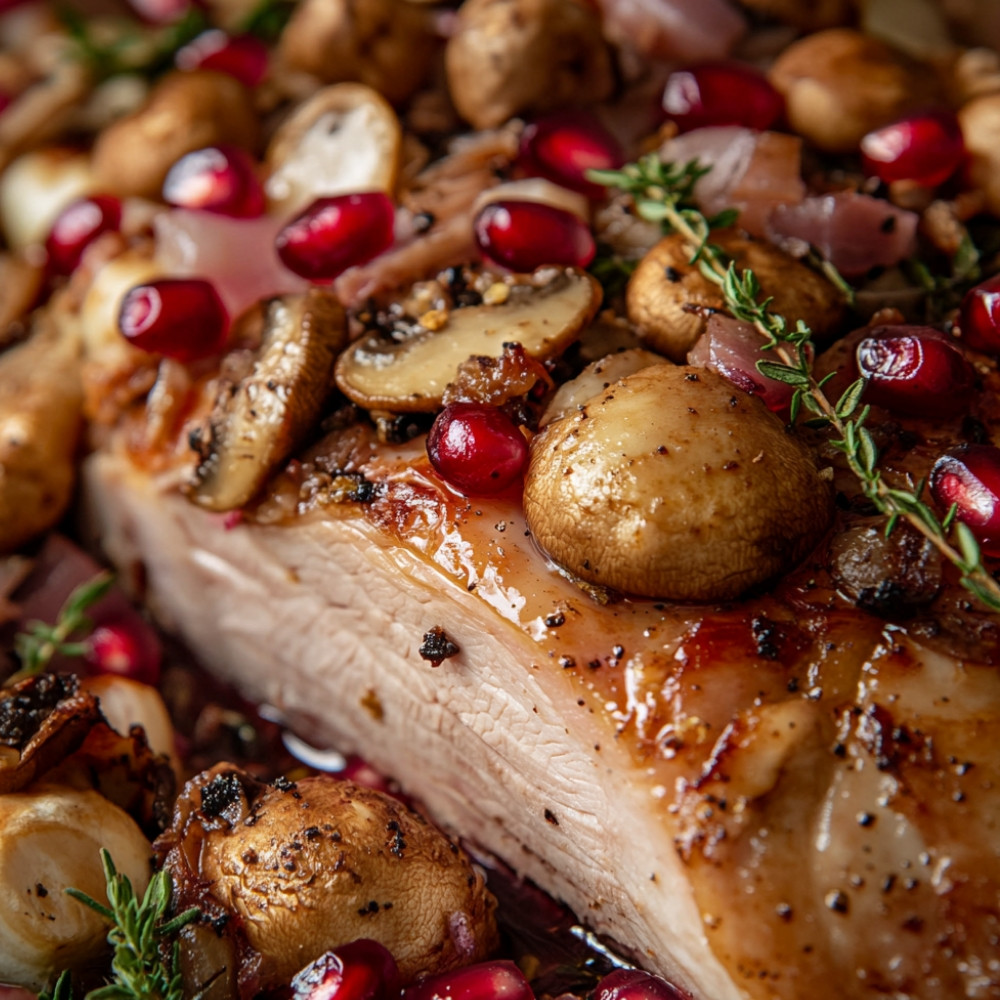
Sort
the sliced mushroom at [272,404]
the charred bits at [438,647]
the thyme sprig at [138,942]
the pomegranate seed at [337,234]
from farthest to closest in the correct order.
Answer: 1. the pomegranate seed at [337,234]
2. the sliced mushroom at [272,404]
3. the charred bits at [438,647]
4. the thyme sprig at [138,942]

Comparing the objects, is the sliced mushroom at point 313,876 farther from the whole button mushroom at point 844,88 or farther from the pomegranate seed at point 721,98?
the whole button mushroom at point 844,88

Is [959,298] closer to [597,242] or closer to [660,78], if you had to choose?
[597,242]

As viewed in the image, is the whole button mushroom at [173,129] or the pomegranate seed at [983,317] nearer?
the pomegranate seed at [983,317]

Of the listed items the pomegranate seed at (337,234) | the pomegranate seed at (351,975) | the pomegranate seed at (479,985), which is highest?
the pomegranate seed at (337,234)

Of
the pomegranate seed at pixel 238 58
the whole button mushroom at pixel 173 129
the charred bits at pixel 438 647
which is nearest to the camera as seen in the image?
the charred bits at pixel 438 647

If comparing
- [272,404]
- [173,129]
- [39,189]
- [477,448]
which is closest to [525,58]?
[173,129]

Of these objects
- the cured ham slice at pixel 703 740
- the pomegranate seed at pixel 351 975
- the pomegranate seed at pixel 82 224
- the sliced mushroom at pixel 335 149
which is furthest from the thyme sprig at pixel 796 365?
the pomegranate seed at pixel 82 224

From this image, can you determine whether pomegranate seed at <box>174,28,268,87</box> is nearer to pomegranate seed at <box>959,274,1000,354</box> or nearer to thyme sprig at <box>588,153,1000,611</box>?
thyme sprig at <box>588,153,1000,611</box>
